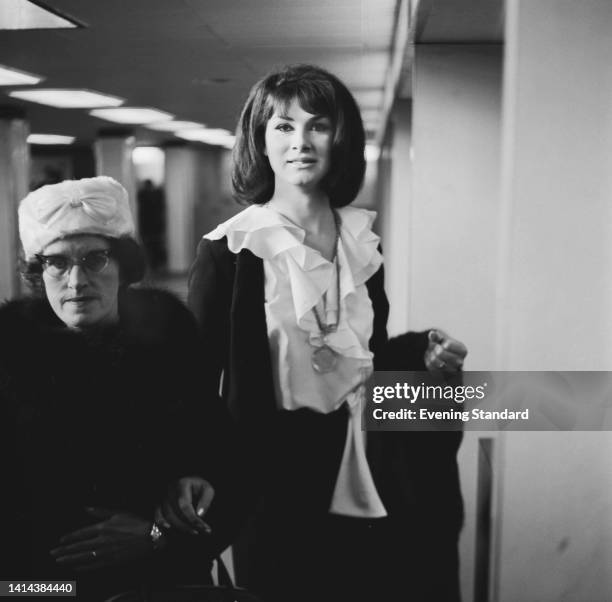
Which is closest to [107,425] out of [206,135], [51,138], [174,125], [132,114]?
[132,114]

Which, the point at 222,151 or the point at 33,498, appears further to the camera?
the point at 222,151

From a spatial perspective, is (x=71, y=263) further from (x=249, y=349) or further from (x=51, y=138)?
(x=51, y=138)

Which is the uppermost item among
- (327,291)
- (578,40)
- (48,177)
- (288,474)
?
(578,40)

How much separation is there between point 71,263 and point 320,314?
370 millimetres

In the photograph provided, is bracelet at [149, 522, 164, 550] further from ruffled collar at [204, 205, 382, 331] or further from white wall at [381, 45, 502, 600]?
white wall at [381, 45, 502, 600]

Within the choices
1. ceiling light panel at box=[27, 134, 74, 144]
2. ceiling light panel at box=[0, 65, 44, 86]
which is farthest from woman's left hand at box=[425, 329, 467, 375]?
ceiling light panel at box=[27, 134, 74, 144]

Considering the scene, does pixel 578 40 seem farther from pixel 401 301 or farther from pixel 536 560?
pixel 401 301

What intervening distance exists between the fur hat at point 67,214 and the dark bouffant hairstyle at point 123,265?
0.01 m

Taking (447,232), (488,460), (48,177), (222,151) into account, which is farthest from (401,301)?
(222,151)

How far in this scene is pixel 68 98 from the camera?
6020 millimetres

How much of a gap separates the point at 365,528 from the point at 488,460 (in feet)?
0.97

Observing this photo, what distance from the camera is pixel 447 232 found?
2.69m

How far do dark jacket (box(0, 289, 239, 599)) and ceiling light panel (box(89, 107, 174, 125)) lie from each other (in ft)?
21.1

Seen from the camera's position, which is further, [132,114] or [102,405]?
[132,114]
